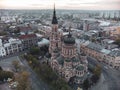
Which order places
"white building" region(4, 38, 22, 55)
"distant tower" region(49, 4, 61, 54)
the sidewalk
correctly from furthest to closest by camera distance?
"white building" region(4, 38, 22, 55) → "distant tower" region(49, 4, 61, 54) → the sidewalk

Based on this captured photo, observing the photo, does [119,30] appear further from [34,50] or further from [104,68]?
[34,50]

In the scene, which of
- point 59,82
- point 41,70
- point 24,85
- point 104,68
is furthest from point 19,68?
point 104,68

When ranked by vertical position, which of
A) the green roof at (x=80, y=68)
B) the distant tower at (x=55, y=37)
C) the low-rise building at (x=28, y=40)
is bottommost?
the green roof at (x=80, y=68)

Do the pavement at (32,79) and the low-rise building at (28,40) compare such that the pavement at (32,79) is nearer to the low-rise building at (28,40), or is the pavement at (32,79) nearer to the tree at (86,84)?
the tree at (86,84)

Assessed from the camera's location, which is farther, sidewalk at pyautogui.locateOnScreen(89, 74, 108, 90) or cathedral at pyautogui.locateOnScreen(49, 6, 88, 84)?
cathedral at pyautogui.locateOnScreen(49, 6, 88, 84)

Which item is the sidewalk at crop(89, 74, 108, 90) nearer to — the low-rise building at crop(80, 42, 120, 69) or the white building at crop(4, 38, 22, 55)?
the low-rise building at crop(80, 42, 120, 69)

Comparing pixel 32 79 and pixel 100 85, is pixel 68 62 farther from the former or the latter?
pixel 32 79

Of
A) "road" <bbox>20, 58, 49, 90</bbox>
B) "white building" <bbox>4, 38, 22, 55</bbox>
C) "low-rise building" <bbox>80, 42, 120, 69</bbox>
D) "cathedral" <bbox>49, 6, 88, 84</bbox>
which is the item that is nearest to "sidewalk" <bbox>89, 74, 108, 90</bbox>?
"cathedral" <bbox>49, 6, 88, 84</bbox>

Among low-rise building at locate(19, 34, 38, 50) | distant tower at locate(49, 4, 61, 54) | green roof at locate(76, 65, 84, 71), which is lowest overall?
green roof at locate(76, 65, 84, 71)

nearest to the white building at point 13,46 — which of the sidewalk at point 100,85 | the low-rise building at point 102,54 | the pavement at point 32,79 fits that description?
the pavement at point 32,79

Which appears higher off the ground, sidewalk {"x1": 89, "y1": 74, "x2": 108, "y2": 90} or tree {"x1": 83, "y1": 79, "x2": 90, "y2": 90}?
tree {"x1": 83, "y1": 79, "x2": 90, "y2": 90}

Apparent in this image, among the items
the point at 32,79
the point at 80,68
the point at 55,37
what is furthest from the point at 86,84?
the point at 55,37
